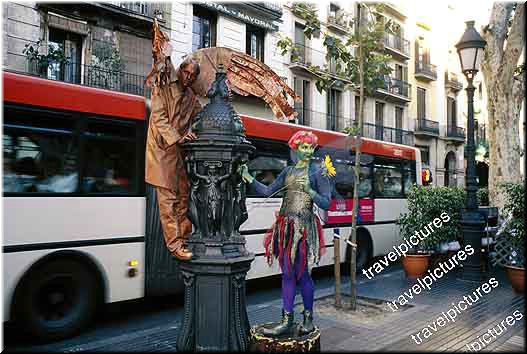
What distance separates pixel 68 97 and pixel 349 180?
20.5ft

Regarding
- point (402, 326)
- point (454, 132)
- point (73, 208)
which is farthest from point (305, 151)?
point (454, 132)

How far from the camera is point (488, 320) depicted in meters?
6.36

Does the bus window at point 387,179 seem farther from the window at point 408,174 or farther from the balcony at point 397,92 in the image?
the balcony at point 397,92

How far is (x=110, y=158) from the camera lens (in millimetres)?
6555

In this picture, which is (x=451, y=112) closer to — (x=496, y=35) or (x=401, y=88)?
(x=401, y=88)

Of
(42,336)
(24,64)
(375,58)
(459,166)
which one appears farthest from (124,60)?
(459,166)

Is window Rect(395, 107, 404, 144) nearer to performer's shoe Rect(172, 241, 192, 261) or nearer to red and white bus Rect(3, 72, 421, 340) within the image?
red and white bus Rect(3, 72, 421, 340)

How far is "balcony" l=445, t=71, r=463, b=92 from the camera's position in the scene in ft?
115

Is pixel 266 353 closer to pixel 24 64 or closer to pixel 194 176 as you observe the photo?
pixel 194 176

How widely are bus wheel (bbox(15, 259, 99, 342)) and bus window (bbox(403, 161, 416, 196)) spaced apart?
335 inches

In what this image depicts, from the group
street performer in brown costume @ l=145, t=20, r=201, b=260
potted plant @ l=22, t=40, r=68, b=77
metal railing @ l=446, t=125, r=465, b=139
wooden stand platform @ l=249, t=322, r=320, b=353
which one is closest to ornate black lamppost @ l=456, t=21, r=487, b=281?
wooden stand platform @ l=249, t=322, r=320, b=353

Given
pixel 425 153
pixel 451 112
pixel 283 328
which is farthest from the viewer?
pixel 451 112

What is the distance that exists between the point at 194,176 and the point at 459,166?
1364 inches

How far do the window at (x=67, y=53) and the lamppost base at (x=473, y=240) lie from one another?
1202 cm
